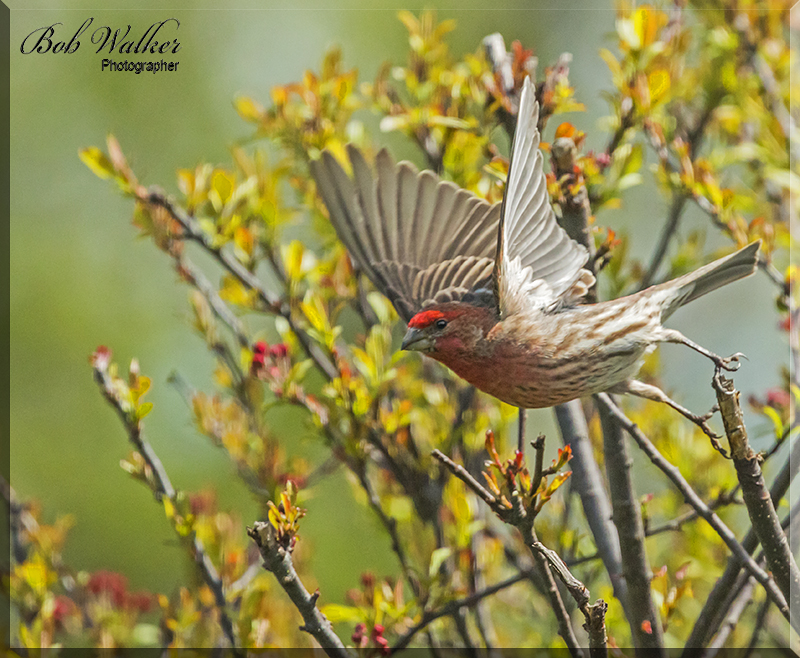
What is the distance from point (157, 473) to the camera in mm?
2572

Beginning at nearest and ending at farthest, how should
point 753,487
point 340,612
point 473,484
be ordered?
point 473,484, point 753,487, point 340,612

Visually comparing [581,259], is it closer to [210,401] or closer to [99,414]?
[210,401]

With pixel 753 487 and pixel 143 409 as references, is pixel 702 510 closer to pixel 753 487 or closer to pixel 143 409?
pixel 753 487

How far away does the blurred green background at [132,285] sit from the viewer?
5.49 metres

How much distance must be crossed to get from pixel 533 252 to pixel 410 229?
708 millimetres

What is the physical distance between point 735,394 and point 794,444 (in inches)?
21.6

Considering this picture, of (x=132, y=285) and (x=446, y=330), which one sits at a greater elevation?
(x=132, y=285)

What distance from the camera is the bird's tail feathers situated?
253 cm

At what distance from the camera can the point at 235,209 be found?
3.08 meters

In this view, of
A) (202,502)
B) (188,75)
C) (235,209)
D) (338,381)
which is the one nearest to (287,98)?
(235,209)

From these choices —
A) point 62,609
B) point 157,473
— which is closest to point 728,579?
point 157,473

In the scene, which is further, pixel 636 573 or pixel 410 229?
pixel 410 229

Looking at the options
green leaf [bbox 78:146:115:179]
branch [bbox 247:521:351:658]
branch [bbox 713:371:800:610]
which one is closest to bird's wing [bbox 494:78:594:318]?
branch [bbox 713:371:800:610]

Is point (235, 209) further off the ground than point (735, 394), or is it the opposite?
point (235, 209)
